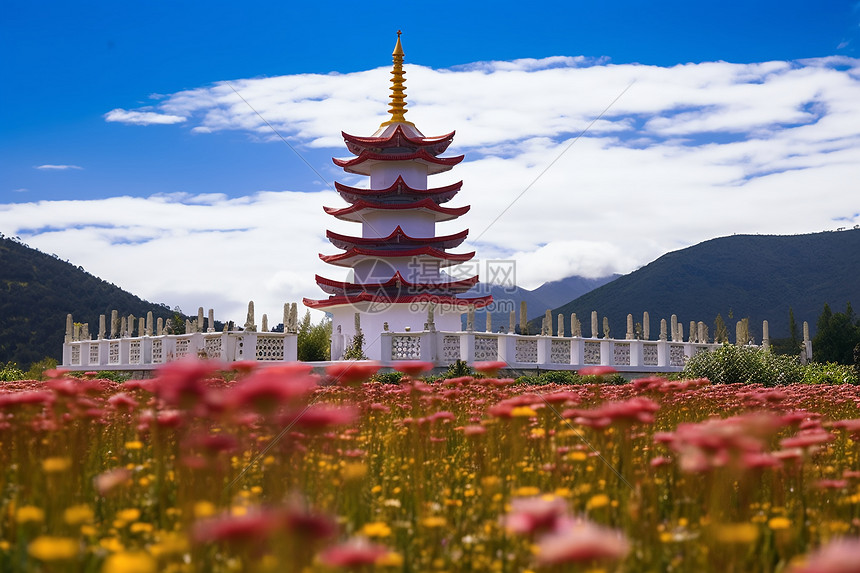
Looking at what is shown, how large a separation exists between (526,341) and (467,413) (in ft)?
55.0

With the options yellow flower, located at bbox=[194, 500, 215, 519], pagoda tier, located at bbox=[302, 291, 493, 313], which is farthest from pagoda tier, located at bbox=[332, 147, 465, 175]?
yellow flower, located at bbox=[194, 500, 215, 519]

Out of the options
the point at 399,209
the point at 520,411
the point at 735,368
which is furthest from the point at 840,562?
the point at 399,209

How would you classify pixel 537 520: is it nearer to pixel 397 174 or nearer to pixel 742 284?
pixel 397 174

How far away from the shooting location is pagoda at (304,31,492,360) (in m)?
31.2

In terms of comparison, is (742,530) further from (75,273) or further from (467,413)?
(75,273)

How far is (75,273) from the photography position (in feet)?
243

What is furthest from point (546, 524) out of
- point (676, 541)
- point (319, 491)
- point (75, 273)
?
point (75, 273)

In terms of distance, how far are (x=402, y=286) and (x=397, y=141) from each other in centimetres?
659

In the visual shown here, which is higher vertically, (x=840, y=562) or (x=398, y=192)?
(x=398, y=192)

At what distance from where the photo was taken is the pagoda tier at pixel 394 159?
32969 millimetres

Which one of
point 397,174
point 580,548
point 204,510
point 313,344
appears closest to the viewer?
point 580,548

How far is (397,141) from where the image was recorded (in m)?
33.3

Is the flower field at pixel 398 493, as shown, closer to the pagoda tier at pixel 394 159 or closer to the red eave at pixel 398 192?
the red eave at pixel 398 192

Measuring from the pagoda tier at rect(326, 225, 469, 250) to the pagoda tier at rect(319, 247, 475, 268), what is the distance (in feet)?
1.01
